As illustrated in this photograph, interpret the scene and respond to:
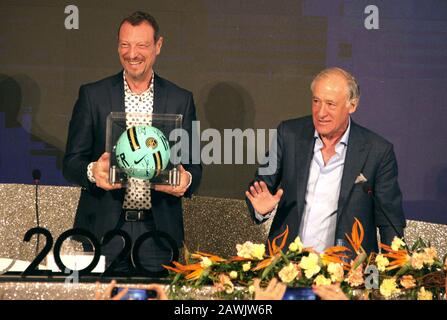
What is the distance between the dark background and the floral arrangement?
2961 mm

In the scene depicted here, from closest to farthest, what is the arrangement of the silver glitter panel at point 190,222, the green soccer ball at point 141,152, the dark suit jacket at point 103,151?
the green soccer ball at point 141,152 → the dark suit jacket at point 103,151 → the silver glitter panel at point 190,222

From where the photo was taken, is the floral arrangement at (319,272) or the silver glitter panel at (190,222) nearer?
the floral arrangement at (319,272)

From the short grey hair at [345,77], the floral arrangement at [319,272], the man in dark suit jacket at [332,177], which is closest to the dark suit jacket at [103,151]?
the man in dark suit jacket at [332,177]

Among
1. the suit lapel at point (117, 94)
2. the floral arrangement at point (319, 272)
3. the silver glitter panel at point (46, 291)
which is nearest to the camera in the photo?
the silver glitter panel at point (46, 291)

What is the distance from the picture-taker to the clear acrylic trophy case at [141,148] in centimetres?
465

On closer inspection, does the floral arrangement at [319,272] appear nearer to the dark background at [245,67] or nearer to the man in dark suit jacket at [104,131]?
the man in dark suit jacket at [104,131]

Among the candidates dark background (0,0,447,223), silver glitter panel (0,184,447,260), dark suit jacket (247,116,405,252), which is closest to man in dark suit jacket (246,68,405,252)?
dark suit jacket (247,116,405,252)

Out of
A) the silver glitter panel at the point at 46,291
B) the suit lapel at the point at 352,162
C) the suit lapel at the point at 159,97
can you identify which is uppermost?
the suit lapel at the point at 159,97

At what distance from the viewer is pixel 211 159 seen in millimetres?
6648

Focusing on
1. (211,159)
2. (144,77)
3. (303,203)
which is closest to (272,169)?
(303,203)

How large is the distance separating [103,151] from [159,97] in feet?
1.31

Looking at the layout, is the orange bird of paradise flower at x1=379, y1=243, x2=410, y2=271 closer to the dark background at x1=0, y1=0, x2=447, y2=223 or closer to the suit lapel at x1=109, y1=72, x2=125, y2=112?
the suit lapel at x1=109, y1=72, x2=125, y2=112

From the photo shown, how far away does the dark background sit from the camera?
6551mm

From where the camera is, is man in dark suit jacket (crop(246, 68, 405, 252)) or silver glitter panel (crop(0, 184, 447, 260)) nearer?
man in dark suit jacket (crop(246, 68, 405, 252))
